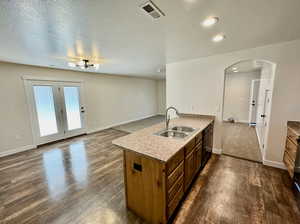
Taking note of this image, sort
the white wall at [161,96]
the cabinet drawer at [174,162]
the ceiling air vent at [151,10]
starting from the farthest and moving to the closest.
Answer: the white wall at [161,96] < the cabinet drawer at [174,162] < the ceiling air vent at [151,10]

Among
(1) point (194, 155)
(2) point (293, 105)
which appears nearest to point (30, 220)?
(1) point (194, 155)

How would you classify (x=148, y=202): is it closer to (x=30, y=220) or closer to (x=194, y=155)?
(x=194, y=155)

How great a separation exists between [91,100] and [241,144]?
560cm

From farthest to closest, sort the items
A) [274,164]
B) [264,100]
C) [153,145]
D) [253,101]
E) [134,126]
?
[134,126] < [253,101] < [264,100] < [274,164] < [153,145]

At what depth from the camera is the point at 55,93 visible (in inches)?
172

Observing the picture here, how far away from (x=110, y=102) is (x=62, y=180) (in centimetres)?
412

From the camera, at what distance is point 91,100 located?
17.8ft

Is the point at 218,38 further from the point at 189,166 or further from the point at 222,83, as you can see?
the point at 189,166

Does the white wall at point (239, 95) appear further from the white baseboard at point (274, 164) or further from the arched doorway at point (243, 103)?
the white baseboard at point (274, 164)

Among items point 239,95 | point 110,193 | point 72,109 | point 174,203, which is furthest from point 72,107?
point 239,95

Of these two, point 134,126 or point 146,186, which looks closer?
point 146,186

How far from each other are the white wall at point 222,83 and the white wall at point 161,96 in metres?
5.12

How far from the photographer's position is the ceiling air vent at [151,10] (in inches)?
52.4

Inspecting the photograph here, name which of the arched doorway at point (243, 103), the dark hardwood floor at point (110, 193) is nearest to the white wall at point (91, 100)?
the dark hardwood floor at point (110, 193)
